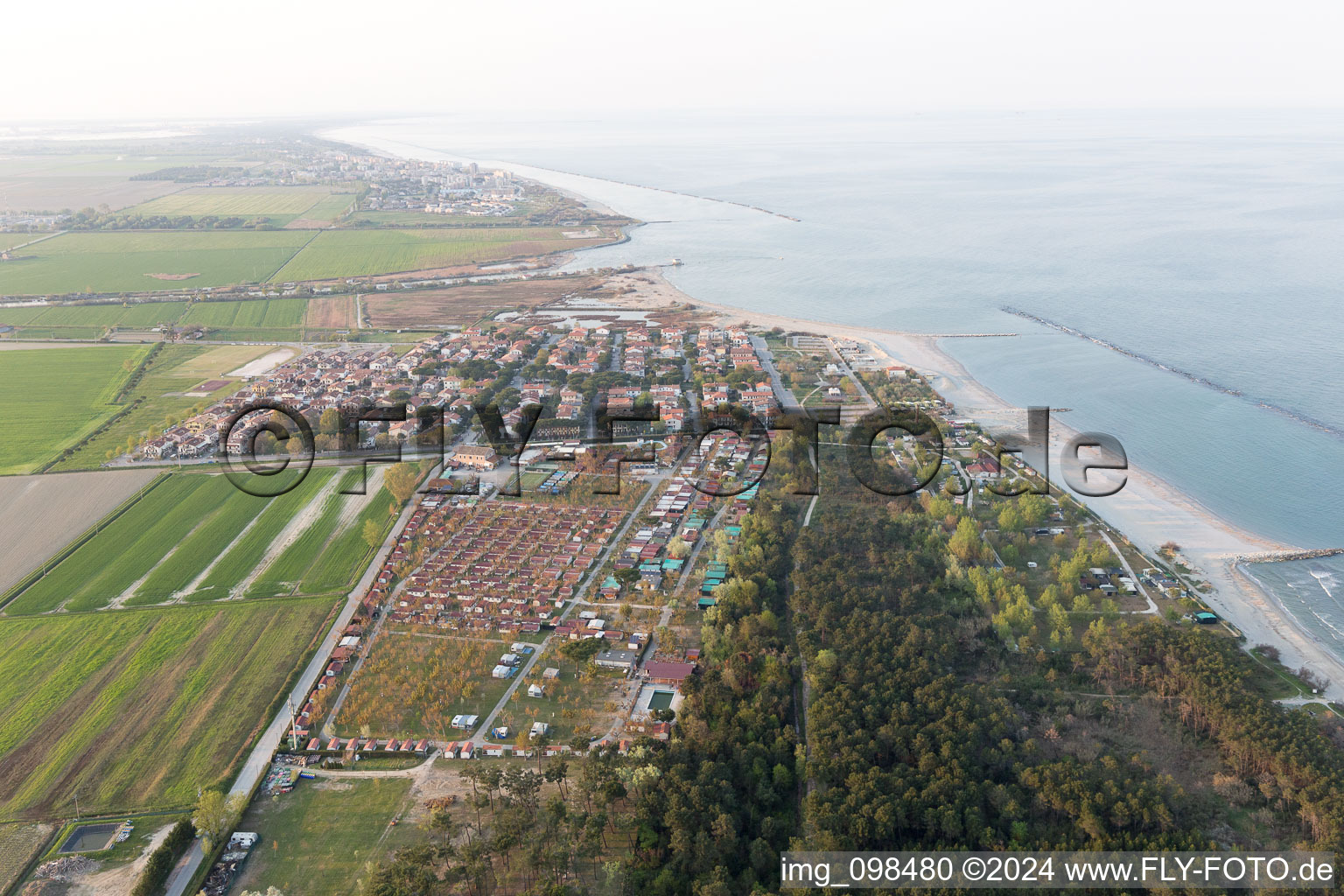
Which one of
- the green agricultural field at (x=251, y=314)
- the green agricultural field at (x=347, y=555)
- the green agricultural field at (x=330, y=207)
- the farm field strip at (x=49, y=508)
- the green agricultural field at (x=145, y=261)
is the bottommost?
the green agricultural field at (x=347, y=555)

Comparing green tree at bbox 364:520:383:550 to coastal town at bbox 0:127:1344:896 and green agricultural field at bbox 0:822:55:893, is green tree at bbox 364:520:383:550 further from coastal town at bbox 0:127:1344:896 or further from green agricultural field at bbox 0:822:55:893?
green agricultural field at bbox 0:822:55:893

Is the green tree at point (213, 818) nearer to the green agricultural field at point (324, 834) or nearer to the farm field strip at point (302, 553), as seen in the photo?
the green agricultural field at point (324, 834)

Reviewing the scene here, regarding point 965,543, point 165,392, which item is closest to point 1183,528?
point 965,543

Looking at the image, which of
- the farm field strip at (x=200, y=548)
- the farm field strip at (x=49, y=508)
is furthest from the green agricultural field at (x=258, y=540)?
the farm field strip at (x=49, y=508)

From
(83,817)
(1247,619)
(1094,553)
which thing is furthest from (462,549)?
(1247,619)

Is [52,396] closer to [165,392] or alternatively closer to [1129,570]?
[165,392]

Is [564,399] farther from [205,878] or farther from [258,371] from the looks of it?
[205,878]

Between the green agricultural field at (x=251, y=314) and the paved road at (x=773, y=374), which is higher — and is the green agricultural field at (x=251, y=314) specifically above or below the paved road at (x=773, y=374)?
above
